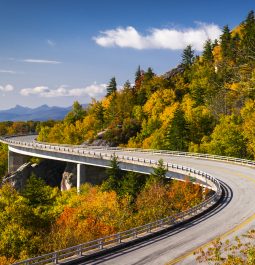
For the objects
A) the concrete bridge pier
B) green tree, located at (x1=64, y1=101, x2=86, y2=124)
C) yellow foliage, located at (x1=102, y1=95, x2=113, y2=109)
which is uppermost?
yellow foliage, located at (x1=102, y1=95, x2=113, y2=109)

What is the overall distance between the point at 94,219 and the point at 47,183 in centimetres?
6768

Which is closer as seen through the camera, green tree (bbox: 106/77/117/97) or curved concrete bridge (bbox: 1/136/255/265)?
curved concrete bridge (bbox: 1/136/255/265)

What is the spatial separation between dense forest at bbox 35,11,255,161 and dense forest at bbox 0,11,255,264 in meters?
0.23

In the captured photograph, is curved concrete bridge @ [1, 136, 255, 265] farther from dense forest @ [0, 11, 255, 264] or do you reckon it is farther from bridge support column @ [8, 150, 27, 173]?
bridge support column @ [8, 150, 27, 173]

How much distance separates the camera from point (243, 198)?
38.8 metres

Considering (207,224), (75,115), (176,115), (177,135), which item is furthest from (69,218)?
(75,115)

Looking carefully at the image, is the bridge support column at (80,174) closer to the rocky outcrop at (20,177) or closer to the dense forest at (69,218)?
the dense forest at (69,218)

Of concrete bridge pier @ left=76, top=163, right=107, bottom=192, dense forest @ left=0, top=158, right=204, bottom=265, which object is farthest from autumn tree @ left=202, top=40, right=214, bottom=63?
dense forest @ left=0, top=158, right=204, bottom=265

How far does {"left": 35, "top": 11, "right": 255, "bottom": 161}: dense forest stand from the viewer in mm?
79775

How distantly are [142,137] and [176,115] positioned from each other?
18449 millimetres

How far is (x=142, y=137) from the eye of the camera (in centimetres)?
10819

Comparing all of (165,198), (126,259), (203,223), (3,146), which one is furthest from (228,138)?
(3,146)

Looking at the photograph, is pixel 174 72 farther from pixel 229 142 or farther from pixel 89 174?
pixel 229 142

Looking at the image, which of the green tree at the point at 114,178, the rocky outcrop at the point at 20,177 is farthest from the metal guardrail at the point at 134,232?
the rocky outcrop at the point at 20,177
